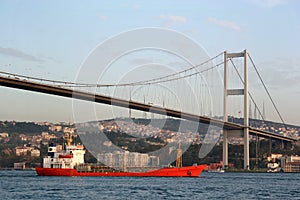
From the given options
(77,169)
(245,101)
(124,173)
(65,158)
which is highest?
(245,101)

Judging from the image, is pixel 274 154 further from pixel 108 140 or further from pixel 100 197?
pixel 100 197

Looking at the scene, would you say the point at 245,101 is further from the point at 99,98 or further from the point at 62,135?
the point at 62,135

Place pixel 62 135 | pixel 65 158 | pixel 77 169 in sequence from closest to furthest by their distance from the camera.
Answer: pixel 77 169, pixel 65 158, pixel 62 135

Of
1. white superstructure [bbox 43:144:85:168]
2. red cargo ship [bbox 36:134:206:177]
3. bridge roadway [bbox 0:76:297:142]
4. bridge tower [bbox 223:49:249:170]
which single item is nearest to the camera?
bridge roadway [bbox 0:76:297:142]

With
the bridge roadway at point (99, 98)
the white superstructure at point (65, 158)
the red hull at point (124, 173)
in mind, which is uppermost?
the bridge roadway at point (99, 98)

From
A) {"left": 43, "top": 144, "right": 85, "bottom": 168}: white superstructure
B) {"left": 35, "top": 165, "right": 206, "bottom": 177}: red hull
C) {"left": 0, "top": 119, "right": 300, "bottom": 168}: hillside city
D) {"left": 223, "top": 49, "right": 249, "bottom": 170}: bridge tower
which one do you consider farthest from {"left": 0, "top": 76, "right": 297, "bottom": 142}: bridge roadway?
{"left": 0, "top": 119, "right": 300, "bottom": 168}: hillside city

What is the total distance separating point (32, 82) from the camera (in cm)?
3744

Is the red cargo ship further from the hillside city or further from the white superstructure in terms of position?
the hillside city

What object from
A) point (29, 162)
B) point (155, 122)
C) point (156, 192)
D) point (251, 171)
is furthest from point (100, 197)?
point (29, 162)

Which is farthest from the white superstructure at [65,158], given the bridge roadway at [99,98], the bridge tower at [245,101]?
the bridge tower at [245,101]

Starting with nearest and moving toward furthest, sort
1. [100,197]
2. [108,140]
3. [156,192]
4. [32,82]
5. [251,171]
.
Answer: [100,197]
[156,192]
[32,82]
[251,171]
[108,140]

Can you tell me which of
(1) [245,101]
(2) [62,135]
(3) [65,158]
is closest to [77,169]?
(3) [65,158]

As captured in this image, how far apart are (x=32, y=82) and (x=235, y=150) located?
44.9m

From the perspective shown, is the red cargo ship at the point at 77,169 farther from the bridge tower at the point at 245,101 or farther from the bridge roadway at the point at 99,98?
the bridge tower at the point at 245,101
